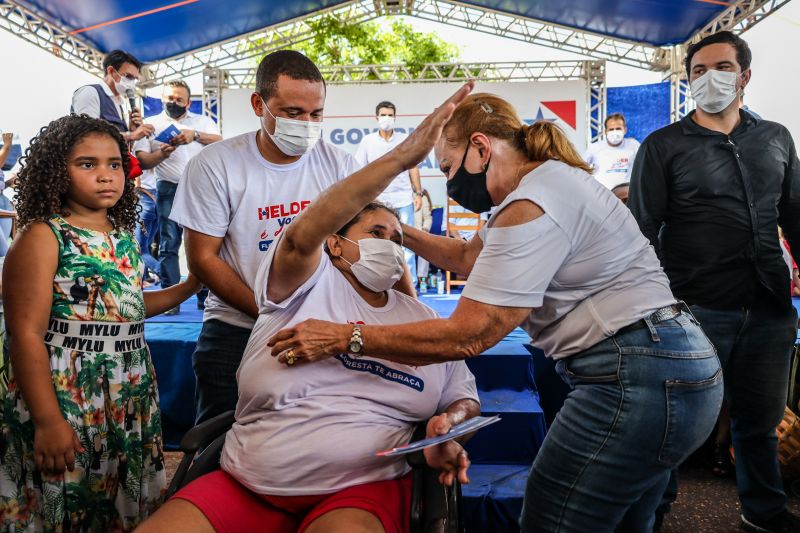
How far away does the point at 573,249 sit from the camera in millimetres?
1382

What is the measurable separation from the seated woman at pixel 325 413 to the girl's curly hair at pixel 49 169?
26.4 inches

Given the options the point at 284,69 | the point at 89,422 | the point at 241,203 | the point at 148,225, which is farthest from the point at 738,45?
the point at 148,225

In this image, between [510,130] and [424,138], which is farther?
[510,130]

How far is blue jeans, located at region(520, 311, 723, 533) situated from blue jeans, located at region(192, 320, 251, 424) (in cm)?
115

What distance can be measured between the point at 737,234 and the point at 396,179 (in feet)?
14.6

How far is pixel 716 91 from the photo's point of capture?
2381mm

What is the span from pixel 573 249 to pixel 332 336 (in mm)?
581

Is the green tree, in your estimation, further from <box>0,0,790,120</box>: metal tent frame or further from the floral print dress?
the floral print dress

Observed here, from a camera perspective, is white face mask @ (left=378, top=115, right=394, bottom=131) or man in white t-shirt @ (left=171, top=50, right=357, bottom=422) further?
white face mask @ (left=378, top=115, right=394, bottom=131)

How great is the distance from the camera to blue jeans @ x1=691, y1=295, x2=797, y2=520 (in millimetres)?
2334

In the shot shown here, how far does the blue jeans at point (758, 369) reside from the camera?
233 centimetres

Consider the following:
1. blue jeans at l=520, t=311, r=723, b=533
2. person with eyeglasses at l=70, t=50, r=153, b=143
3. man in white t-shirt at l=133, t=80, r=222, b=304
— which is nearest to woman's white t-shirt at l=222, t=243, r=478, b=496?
blue jeans at l=520, t=311, r=723, b=533

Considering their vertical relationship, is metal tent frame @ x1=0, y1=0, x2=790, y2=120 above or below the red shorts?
above

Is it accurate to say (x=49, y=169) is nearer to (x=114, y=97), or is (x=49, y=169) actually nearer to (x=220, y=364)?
(x=220, y=364)
